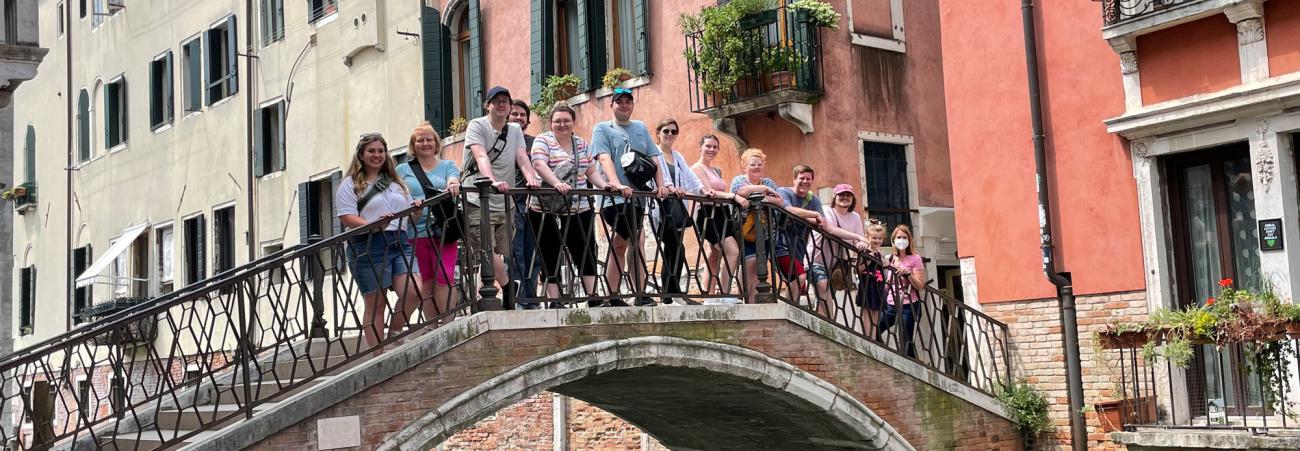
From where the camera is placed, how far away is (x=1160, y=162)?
9797 mm

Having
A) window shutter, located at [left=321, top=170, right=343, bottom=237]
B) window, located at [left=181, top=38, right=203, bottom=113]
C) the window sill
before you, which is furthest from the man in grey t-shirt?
window, located at [left=181, top=38, right=203, bottom=113]

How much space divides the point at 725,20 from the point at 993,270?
3.14m

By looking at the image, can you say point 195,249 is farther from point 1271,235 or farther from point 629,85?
point 1271,235

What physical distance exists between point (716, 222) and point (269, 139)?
39.5ft

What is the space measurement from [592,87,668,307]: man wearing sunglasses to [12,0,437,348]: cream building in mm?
8309

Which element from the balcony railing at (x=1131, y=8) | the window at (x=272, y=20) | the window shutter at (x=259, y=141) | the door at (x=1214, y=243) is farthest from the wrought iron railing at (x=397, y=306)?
the window at (x=272, y=20)

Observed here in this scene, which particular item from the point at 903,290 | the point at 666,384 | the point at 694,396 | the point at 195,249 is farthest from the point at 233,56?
the point at 903,290

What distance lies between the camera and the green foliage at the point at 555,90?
47.4 ft

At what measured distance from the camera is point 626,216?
348 inches

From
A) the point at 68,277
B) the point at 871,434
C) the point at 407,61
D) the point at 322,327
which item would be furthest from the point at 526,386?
the point at 68,277

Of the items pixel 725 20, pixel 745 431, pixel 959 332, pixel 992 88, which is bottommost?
pixel 745 431

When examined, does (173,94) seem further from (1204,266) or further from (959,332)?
(1204,266)

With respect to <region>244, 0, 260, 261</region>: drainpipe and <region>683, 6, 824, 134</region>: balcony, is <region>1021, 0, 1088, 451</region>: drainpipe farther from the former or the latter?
<region>244, 0, 260, 261</region>: drainpipe

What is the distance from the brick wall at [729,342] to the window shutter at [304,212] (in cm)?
1026
